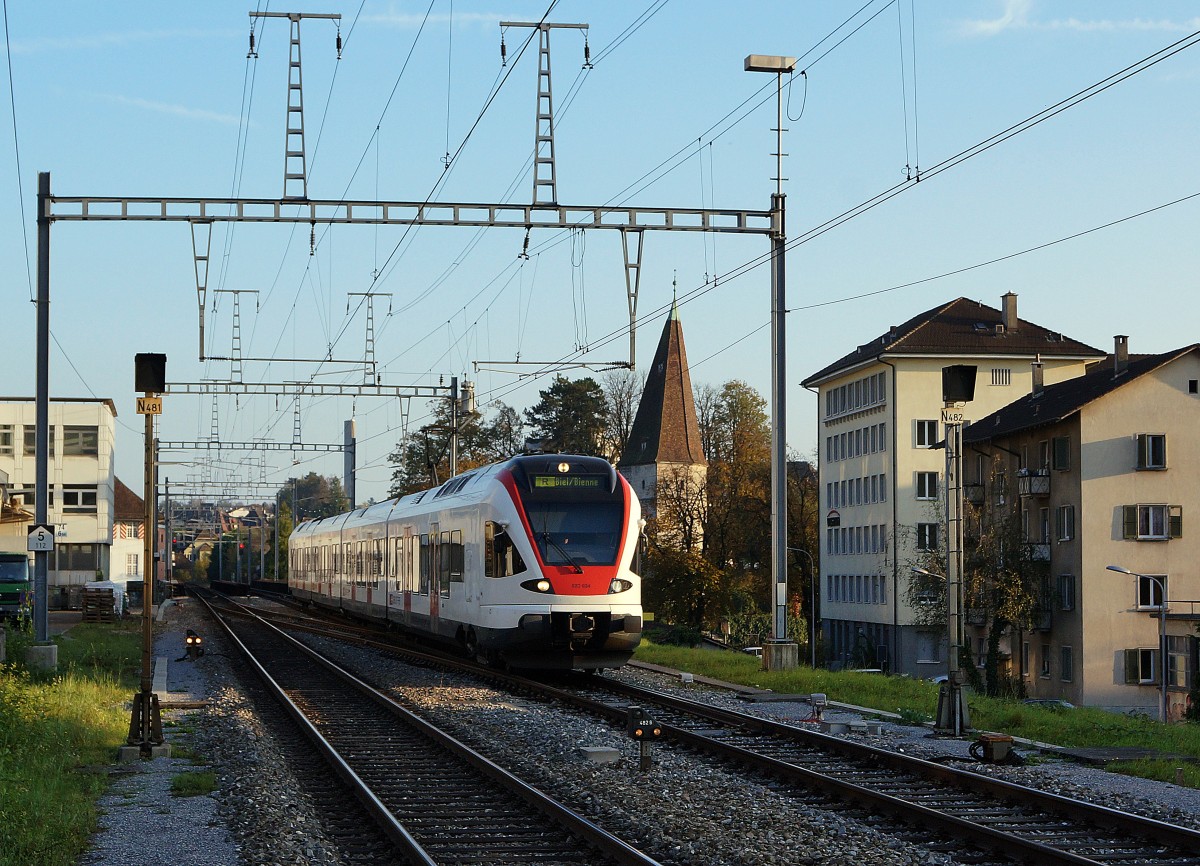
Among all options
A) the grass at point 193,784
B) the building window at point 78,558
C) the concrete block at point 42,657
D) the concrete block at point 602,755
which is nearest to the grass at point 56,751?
the concrete block at point 42,657

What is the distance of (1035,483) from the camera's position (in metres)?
62.3

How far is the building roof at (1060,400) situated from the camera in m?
59.2

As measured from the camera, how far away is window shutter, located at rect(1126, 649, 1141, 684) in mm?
57875

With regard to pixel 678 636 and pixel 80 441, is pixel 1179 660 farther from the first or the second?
pixel 80 441

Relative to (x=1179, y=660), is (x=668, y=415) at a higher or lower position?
higher

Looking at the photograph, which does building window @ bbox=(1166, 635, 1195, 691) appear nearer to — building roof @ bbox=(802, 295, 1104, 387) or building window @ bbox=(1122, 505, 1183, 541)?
building window @ bbox=(1122, 505, 1183, 541)

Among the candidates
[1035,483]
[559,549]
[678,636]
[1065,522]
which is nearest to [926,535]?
[678,636]

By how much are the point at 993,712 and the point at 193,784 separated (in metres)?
10.3

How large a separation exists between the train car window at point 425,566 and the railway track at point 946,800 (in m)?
12.5

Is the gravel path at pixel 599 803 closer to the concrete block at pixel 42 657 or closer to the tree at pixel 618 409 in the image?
the concrete block at pixel 42 657

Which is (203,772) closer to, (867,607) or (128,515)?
(867,607)

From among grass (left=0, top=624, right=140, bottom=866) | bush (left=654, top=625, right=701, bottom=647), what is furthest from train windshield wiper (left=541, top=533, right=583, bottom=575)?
bush (left=654, top=625, right=701, bottom=647)

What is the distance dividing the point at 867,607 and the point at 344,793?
67.5m

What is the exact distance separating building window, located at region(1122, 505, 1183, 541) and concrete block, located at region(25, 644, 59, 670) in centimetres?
4402
